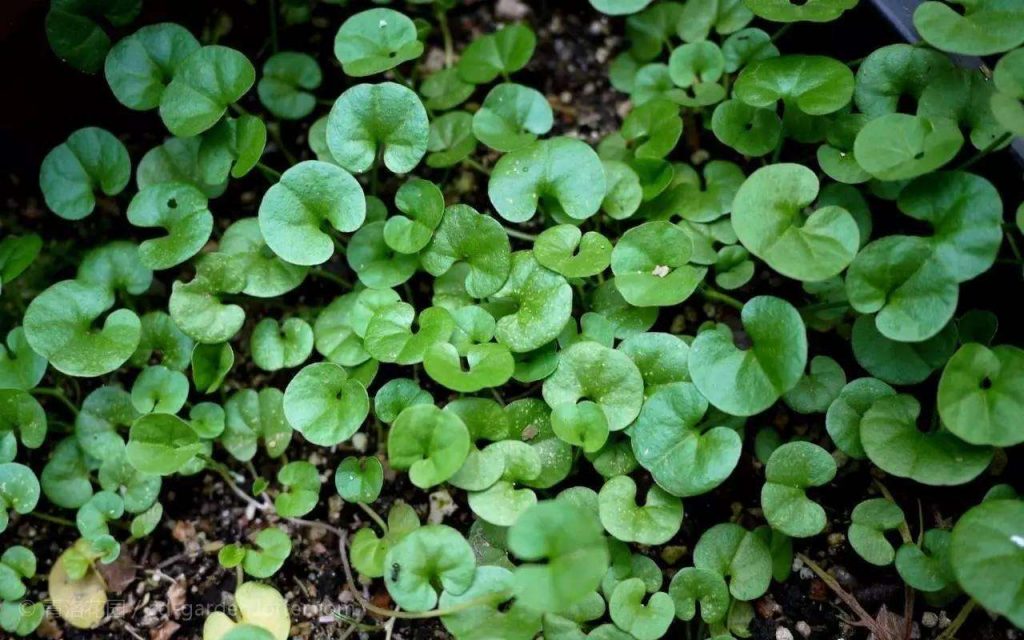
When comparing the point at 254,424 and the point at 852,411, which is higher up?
the point at 852,411

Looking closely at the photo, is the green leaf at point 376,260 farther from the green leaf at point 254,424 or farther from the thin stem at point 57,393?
the thin stem at point 57,393

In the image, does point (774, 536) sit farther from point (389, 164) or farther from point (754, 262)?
point (389, 164)

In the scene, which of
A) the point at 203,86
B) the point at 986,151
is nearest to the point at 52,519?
the point at 203,86

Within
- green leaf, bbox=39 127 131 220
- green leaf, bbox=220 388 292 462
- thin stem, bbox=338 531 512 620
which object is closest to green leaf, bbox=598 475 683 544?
thin stem, bbox=338 531 512 620

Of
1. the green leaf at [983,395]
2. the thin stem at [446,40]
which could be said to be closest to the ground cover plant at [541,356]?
the green leaf at [983,395]

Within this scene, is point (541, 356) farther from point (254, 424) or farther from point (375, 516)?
point (254, 424)

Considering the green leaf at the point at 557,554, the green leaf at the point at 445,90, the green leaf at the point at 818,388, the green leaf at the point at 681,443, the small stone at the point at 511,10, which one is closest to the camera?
the green leaf at the point at 557,554
